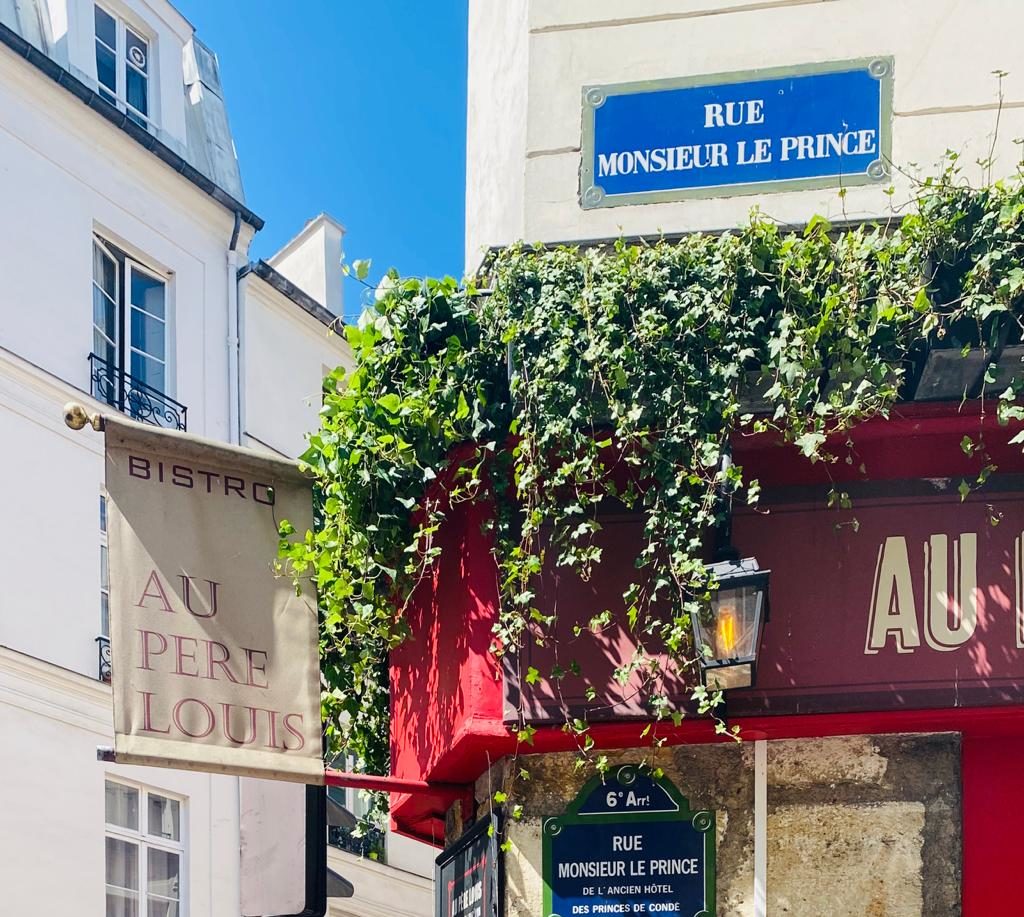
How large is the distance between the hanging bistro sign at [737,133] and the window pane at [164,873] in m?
11.9

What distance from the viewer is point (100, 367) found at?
58.2 ft

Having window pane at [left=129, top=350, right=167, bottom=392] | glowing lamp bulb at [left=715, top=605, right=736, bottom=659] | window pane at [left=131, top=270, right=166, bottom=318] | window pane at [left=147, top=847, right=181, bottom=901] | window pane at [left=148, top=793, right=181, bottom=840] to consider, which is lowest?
window pane at [left=147, top=847, right=181, bottom=901]

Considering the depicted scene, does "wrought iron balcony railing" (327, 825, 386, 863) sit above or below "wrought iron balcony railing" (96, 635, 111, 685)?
below

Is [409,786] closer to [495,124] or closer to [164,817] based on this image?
[495,124]

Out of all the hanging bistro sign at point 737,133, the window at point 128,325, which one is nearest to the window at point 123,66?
the window at point 128,325

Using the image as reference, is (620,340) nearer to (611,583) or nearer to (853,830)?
(611,583)

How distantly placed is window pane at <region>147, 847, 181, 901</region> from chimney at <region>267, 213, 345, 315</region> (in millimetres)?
7569

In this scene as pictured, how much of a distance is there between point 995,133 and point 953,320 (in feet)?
3.28

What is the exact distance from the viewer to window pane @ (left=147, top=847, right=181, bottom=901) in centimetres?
1731

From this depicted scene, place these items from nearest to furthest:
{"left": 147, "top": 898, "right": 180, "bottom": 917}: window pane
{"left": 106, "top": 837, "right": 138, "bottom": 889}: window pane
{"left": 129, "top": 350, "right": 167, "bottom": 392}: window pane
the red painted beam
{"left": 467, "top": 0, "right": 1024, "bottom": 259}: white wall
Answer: {"left": 467, "top": 0, "right": 1024, "bottom": 259}: white wall
the red painted beam
{"left": 106, "top": 837, "right": 138, "bottom": 889}: window pane
{"left": 147, "top": 898, "right": 180, "bottom": 917}: window pane
{"left": 129, "top": 350, "right": 167, "bottom": 392}: window pane

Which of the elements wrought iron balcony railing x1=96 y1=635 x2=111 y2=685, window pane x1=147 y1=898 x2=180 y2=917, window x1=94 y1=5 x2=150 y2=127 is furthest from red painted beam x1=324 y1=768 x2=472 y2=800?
window x1=94 y1=5 x2=150 y2=127

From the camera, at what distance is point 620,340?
604 cm

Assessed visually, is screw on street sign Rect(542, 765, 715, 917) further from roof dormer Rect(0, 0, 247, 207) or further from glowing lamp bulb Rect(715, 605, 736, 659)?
roof dormer Rect(0, 0, 247, 207)

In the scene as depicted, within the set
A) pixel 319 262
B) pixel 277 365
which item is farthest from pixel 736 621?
pixel 319 262
